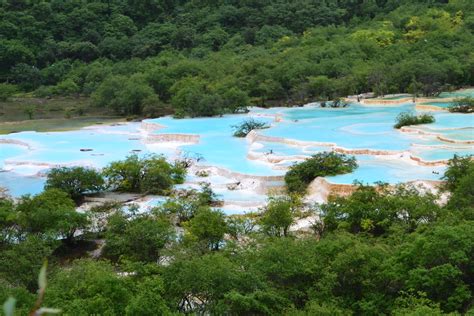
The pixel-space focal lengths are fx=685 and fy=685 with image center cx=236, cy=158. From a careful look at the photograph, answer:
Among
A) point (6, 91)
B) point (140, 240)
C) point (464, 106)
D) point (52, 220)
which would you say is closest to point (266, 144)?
point (464, 106)

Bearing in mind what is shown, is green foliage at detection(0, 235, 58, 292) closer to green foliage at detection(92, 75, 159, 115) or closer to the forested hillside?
the forested hillside

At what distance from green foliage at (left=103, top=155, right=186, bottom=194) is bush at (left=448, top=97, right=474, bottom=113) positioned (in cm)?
1387

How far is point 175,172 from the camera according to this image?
2006cm

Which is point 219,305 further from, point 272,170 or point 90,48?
point 90,48

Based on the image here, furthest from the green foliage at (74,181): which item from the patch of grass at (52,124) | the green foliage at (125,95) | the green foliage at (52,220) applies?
the green foliage at (125,95)

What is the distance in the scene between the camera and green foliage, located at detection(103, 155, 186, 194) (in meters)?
19.1

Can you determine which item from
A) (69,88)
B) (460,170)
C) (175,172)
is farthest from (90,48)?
(460,170)

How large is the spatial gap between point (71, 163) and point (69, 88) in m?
25.5

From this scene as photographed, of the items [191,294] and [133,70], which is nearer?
[191,294]

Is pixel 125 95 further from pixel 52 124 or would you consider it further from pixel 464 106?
pixel 464 106

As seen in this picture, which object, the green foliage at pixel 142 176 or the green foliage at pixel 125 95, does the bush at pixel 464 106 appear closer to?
the green foliage at pixel 142 176

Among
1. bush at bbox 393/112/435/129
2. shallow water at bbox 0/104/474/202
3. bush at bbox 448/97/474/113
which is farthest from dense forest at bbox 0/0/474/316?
bush at bbox 393/112/435/129

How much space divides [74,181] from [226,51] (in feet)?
109

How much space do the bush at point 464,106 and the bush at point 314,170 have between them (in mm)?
11047
